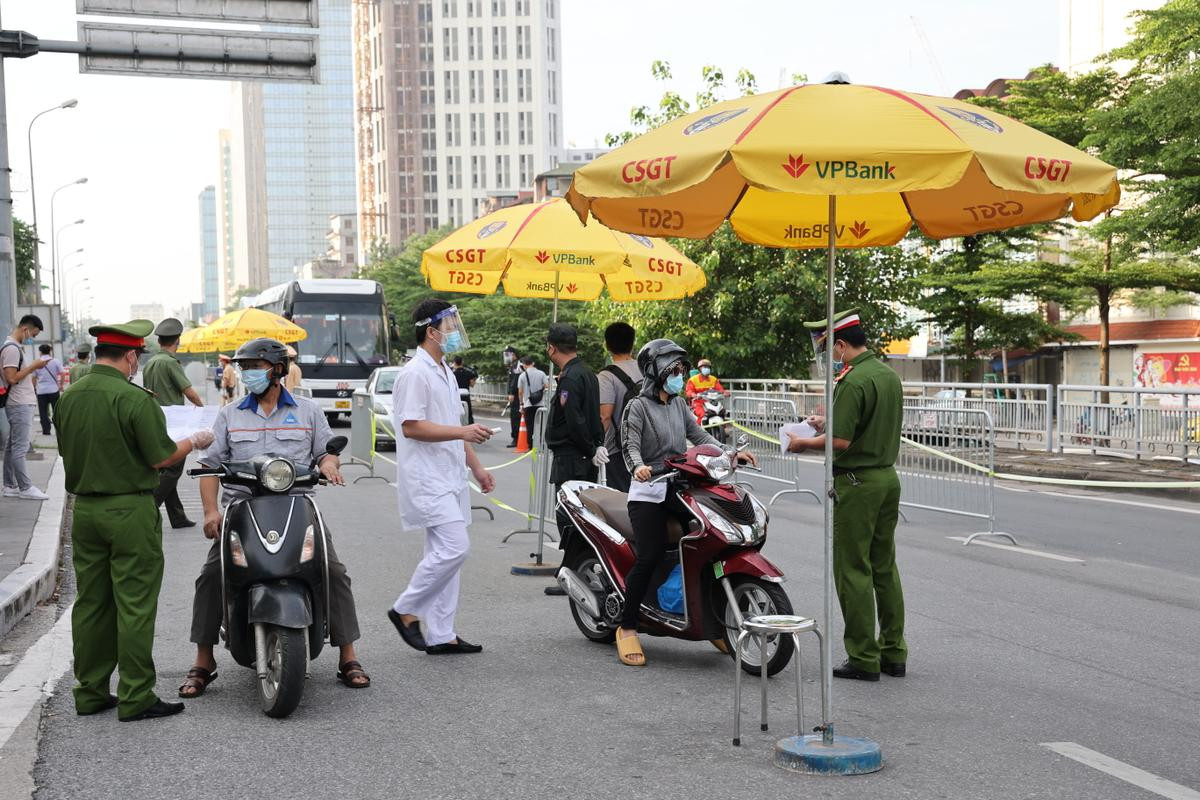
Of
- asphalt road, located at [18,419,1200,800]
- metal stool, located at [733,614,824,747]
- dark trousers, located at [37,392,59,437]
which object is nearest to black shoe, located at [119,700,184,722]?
asphalt road, located at [18,419,1200,800]

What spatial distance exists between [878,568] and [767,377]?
88.9ft

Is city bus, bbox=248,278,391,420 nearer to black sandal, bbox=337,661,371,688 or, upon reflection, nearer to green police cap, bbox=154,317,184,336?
green police cap, bbox=154,317,184,336

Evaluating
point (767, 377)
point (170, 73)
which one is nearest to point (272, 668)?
point (170, 73)

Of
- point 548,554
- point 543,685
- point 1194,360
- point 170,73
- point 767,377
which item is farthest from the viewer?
point 1194,360

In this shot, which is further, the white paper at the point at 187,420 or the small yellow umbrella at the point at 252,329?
the small yellow umbrella at the point at 252,329

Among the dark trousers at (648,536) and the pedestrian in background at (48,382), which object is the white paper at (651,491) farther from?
the pedestrian in background at (48,382)

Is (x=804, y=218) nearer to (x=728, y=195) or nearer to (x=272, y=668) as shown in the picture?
(x=728, y=195)

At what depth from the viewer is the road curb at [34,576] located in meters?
8.40

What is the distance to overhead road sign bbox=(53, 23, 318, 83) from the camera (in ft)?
55.3

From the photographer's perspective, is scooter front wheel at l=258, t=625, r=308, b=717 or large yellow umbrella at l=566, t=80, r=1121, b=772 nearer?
large yellow umbrella at l=566, t=80, r=1121, b=772

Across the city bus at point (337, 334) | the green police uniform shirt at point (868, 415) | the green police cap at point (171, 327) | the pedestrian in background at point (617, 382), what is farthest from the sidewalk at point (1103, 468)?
the city bus at point (337, 334)

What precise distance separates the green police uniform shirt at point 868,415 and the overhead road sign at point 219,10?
12.0 metres

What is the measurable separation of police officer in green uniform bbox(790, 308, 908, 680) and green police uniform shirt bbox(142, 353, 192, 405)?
28.0ft

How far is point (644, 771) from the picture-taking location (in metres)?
5.14
